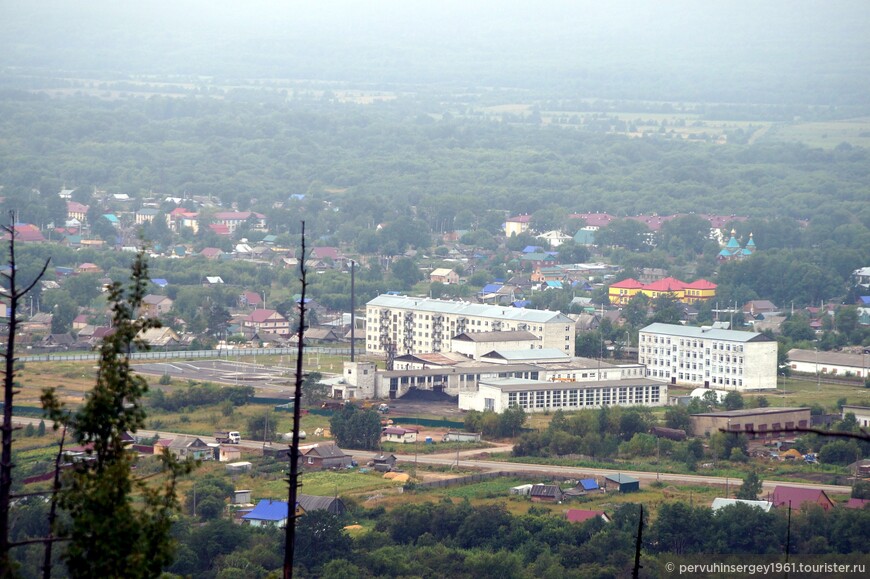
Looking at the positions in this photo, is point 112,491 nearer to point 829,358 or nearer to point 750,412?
point 750,412

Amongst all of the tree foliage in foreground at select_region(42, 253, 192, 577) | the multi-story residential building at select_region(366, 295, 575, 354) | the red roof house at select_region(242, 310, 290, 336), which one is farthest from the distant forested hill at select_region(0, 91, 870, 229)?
the tree foliage in foreground at select_region(42, 253, 192, 577)

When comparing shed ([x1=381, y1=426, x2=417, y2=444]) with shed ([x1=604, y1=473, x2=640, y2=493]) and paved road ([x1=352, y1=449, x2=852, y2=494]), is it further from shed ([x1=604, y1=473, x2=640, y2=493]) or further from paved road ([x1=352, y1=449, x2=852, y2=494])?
shed ([x1=604, y1=473, x2=640, y2=493])

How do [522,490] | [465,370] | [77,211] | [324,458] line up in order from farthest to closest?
[77,211] < [465,370] < [324,458] < [522,490]

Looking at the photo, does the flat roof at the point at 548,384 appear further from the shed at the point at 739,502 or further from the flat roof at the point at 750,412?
the shed at the point at 739,502

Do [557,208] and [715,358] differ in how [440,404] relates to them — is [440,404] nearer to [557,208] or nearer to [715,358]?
[715,358]

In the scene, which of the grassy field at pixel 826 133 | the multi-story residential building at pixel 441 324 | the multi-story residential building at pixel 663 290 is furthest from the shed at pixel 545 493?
the grassy field at pixel 826 133

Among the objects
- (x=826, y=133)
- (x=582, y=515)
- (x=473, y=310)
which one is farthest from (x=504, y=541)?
(x=826, y=133)
